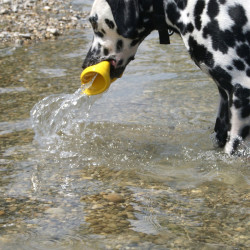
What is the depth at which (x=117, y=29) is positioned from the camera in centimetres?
445

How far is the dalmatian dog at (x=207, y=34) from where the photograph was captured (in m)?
3.85

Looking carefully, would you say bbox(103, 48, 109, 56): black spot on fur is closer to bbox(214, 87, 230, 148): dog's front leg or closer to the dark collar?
the dark collar

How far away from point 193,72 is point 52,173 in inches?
123

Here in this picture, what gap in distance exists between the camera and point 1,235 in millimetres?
3252

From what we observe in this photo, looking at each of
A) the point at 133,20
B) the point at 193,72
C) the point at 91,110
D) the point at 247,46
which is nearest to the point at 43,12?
the point at 193,72

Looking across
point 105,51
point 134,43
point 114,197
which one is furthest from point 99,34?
point 114,197

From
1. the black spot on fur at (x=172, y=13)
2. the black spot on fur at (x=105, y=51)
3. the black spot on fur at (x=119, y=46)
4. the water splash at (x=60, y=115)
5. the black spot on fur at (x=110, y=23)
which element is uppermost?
the black spot on fur at (x=172, y=13)

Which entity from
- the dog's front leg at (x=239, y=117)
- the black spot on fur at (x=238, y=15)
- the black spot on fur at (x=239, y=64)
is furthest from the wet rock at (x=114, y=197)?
the black spot on fur at (x=238, y=15)

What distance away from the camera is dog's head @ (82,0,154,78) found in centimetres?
429

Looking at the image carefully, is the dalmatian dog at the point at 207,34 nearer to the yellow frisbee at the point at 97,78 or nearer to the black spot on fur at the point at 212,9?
the black spot on fur at the point at 212,9

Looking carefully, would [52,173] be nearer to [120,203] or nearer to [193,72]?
[120,203]

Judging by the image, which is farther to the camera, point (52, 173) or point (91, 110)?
point (91, 110)

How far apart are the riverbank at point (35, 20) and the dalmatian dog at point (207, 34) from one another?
4416 millimetres

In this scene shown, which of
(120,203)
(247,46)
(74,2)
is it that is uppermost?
(247,46)
